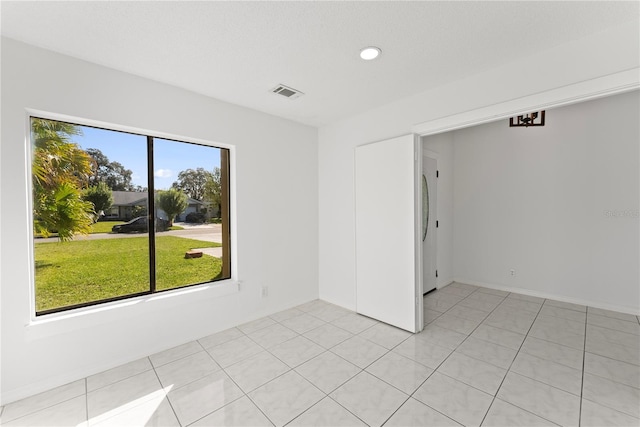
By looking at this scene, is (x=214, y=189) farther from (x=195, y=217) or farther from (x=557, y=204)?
(x=557, y=204)

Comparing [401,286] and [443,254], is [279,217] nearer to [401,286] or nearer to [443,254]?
[401,286]

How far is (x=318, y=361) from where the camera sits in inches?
95.0

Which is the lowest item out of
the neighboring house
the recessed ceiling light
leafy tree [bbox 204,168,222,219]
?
the neighboring house

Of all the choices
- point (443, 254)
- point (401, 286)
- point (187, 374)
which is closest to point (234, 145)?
point (187, 374)

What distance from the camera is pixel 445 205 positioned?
4.59 m

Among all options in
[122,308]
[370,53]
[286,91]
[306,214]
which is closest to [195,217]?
[122,308]

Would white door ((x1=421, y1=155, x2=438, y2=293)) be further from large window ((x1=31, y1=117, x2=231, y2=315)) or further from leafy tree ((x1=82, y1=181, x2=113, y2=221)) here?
Result: leafy tree ((x1=82, y1=181, x2=113, y2=221))

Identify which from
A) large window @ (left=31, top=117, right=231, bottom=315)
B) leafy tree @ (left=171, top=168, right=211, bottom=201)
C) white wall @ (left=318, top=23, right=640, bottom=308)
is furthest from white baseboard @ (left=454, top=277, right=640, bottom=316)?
leafy tree @ (left=171, top=168, right=211, bottom=201)

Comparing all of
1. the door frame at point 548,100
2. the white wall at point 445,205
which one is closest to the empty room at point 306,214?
the door frame at point 548,100

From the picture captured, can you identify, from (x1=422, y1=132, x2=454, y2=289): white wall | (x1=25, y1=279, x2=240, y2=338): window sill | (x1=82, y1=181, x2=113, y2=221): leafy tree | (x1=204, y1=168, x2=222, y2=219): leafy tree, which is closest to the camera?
(x1=25, y1=279, x2=240, y2=338): window sill

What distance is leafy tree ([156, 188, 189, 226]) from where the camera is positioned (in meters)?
2.81

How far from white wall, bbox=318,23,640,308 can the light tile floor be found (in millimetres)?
1058

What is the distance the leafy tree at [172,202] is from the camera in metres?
2.81

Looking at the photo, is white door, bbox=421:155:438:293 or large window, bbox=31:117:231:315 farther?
white door, bbox=421:155:438:293
